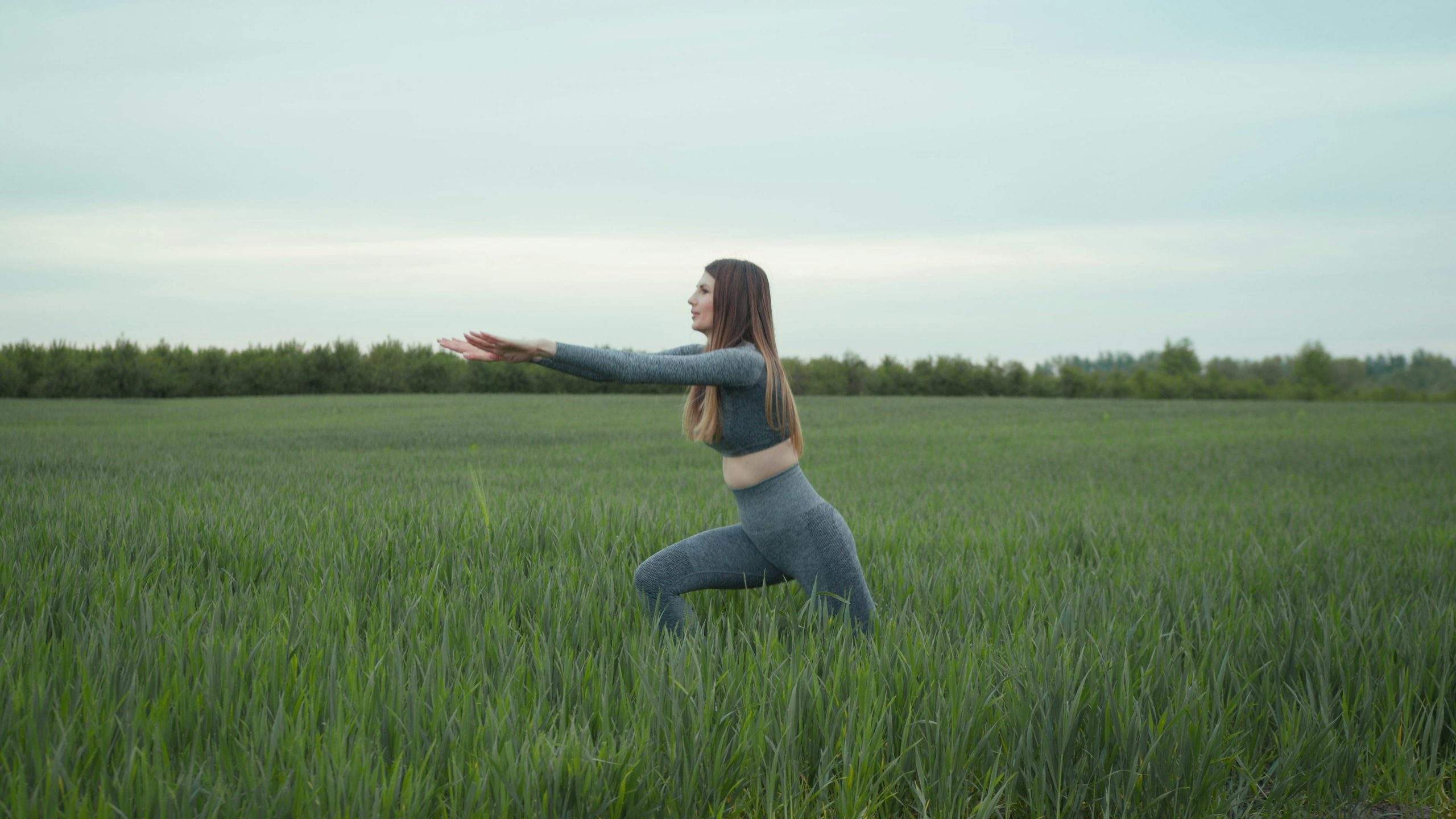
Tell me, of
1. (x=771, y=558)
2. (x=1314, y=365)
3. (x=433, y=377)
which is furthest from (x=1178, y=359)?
(x=771, y=558)

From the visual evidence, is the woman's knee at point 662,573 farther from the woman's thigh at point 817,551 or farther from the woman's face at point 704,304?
the woman's face at point 704,304

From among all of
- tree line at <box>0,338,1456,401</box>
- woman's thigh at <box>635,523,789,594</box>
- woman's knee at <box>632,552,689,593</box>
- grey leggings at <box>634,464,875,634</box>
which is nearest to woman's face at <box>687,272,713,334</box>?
grey leggings at <box>634,464,875,634</box>

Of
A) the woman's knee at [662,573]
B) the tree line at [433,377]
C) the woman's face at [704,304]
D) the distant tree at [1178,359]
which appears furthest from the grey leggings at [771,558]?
the distant tree at [1178,359]

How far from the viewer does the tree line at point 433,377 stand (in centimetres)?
4572

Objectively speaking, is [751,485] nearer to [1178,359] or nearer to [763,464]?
[763,464]

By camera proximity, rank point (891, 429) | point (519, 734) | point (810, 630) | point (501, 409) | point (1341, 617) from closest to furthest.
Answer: point (519, 734) → point (810, 630) → point (1341, 617) → point (891, 429) → point (501, 409)

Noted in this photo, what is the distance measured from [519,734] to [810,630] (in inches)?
49.5

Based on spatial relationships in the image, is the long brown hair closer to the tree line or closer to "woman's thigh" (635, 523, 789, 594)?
"woman's thigh" (635, 523, 789, 594)

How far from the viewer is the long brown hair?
3.53 metres

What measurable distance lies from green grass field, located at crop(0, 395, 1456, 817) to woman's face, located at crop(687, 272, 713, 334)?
1.19m

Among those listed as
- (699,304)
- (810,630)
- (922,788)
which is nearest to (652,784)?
(922,788)

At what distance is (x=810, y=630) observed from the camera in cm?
352

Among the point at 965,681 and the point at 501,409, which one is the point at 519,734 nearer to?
the point at 965,681

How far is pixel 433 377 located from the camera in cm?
5119
